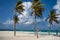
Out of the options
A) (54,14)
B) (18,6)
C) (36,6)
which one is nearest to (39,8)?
(36,6)

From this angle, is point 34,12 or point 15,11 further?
point 15,11

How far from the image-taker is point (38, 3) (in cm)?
1346

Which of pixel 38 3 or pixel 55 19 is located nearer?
pixel 38 3

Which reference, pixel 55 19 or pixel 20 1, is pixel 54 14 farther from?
pixel 20 1

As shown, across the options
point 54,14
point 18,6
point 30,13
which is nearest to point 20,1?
point 18,6

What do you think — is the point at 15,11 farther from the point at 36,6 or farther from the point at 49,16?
the point at 49,16

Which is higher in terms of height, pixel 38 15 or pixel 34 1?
pixel 34 1

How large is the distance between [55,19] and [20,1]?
18.7 feet

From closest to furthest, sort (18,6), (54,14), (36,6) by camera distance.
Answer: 1. (36,6)
2. (18,6)
3. (54,14)

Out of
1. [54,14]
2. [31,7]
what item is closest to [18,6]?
[31,7]

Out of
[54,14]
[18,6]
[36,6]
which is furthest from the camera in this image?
[54,14]

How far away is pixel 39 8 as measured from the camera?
44.3ft

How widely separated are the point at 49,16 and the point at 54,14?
0.64 m

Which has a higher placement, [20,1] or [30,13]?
[20,1]
